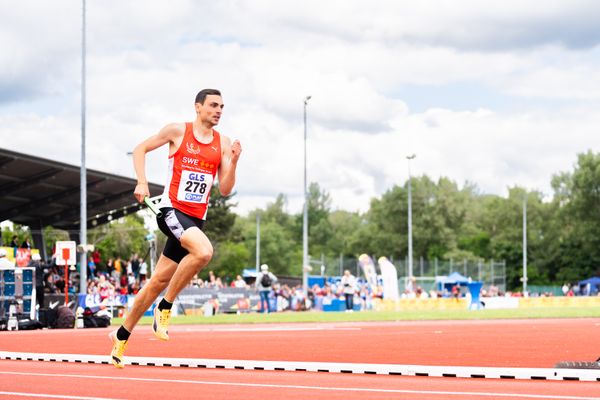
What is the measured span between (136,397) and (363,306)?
49318 mm

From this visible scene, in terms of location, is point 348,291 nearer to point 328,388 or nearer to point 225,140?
point 225,140

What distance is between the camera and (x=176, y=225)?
35.1 feet

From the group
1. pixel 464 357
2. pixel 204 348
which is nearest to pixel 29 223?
pixel 204 348

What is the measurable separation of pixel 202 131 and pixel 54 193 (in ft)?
140

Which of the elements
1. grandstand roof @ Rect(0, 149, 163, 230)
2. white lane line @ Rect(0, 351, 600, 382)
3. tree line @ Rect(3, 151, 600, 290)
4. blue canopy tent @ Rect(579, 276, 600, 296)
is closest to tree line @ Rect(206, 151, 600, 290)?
tree line @ Rect(3, 151, 600, 290)

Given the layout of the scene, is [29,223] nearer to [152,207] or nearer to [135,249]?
[152,207]

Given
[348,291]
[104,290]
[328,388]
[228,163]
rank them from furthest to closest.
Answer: [348,291] < [104,290] < [228,163] < [328,388]

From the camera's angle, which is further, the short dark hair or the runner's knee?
the short dark hair

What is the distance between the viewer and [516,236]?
144125mm

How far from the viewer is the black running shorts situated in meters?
10.7

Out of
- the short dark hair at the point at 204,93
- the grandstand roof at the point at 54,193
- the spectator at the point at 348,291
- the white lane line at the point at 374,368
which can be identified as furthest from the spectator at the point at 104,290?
the short dark hair at the point at 204,93

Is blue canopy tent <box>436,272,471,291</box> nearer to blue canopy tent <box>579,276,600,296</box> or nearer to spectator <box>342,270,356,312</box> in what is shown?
blue canopy tent <box>579,276,600,296</box>

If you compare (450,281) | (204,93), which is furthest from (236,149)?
(450,281)

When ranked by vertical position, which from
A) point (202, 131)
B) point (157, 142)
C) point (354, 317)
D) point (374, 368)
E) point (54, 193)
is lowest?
point (354, 317)
